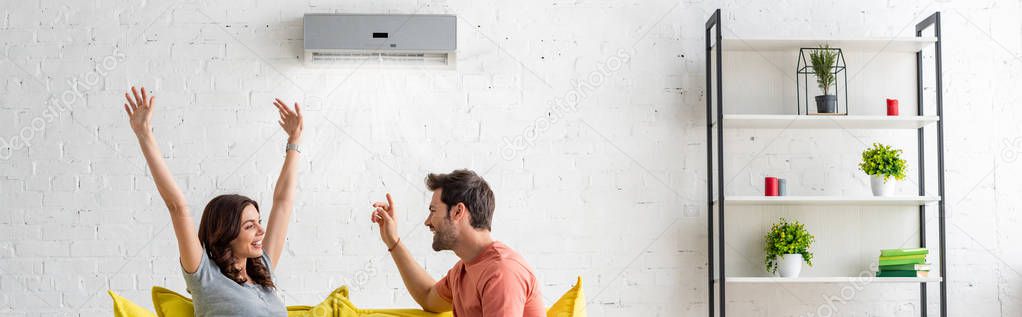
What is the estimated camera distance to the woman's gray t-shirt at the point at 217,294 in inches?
103

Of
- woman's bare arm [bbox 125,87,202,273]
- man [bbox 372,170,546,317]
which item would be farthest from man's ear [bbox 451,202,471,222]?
woman's bare arm [bbox 125,87,202,273]

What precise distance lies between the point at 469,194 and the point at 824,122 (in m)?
1.70

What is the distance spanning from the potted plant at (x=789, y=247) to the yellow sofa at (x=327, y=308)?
3.38 ft

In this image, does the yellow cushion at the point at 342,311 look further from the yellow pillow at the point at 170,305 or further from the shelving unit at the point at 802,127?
the shelving unit at the point at 802,127

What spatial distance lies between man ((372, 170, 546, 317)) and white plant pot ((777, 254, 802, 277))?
1370 mm

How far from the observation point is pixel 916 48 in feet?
12.7

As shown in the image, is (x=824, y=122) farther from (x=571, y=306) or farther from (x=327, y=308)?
(x=327, y=308)

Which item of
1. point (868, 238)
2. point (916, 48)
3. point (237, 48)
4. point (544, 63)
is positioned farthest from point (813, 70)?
point (237, 48)

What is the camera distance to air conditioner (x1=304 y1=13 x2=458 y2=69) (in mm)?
3705

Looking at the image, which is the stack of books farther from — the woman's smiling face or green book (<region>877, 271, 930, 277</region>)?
the woman's smiling face

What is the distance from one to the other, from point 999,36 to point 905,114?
521 millimetres

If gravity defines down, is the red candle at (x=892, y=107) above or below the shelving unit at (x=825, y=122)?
above

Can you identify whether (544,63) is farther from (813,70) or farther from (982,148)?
(982,148)

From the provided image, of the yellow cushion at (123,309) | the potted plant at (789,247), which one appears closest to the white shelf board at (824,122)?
the potted plant at (789,247)
